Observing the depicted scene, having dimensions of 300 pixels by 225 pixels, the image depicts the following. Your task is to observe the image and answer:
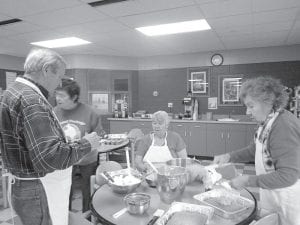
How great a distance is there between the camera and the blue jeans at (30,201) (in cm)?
147

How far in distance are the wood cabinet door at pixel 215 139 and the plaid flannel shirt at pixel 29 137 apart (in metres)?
4.87

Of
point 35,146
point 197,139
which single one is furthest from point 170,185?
point 197,139

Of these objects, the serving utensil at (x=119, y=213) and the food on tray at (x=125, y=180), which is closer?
the serving utensil at (x=119, y=213)

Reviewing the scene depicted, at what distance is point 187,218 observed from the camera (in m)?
1.44

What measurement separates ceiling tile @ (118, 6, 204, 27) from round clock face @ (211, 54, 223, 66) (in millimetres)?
2973

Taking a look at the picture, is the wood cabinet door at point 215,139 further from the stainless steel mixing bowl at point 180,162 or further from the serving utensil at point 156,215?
the serving utensil at point 156,215

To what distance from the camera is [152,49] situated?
6137mm

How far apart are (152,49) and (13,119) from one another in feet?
16.5

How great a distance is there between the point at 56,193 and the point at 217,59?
A: 5.74 m

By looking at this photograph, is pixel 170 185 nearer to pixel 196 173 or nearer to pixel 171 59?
pixel 196 173

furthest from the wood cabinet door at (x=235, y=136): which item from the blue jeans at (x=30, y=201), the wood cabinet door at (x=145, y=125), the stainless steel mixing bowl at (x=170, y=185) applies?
the blue jeans at (x=30, y=201)

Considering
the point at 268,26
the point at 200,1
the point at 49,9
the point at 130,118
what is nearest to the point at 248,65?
the point at 268,26

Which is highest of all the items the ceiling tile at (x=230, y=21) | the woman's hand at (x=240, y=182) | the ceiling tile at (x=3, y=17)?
the ceiling tile at (x=230, y=21)

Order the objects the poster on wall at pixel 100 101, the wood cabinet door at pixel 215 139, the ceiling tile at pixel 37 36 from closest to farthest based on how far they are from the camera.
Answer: the ceiling tile at pixel 37 36
the wood cabinet door at pixel 215 139
the poster on wall at pixel 100 101
